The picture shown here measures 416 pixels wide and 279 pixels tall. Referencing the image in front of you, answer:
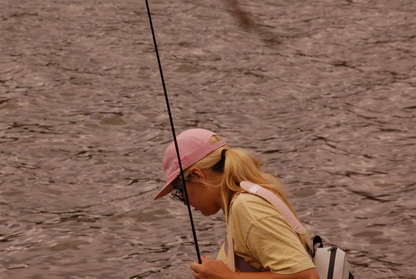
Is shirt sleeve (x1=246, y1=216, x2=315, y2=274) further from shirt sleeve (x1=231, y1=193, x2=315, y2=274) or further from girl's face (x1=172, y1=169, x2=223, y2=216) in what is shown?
girl's face (x1=172, y1=169, x2=223, y2=216)

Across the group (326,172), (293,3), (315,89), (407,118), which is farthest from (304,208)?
(293,3)

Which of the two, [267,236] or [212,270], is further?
[212,270]

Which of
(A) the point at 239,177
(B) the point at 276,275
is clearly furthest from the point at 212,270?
(A) the point at 239,177

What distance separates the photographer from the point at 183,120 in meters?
8.30

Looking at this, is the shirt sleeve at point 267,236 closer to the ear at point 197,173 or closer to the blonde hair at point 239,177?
the blonde hair at point 239,177

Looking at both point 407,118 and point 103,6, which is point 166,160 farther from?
point 103,6

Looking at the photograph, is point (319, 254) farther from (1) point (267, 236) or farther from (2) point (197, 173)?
(2) point (197, 173)

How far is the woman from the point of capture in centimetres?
229

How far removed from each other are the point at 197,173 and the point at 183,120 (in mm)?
5656

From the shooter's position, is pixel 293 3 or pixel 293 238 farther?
pixel 293 3

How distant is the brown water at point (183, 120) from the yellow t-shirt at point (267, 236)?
292 centimetres

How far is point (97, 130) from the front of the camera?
7.95 meters

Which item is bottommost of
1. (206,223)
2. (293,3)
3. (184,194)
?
(206,223)

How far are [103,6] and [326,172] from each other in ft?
22.1
